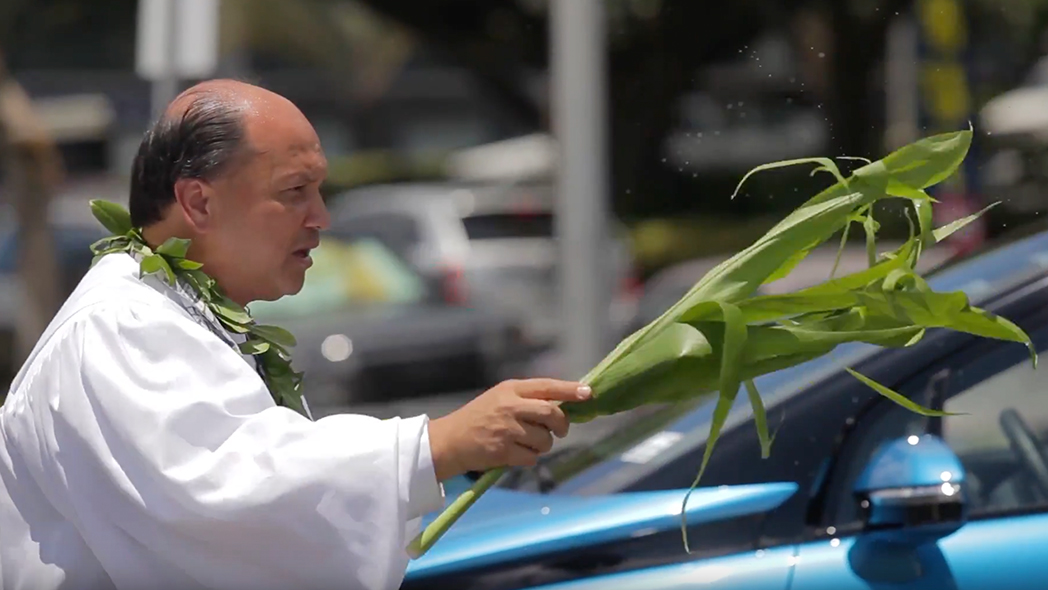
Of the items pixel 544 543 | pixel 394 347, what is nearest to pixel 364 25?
pixel 394 347

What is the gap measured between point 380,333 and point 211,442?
862cm

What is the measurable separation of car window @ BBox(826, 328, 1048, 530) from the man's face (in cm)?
110

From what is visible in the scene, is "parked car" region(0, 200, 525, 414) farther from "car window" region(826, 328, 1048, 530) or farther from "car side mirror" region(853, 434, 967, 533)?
"car side mirror" region(853, 434, 967, 533)

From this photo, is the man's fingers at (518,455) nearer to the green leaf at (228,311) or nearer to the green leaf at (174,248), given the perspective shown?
the green leaf at (228,311)

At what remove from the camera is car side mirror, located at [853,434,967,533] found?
8.79 ft

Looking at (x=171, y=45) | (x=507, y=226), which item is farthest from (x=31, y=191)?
(x=507, y=226)

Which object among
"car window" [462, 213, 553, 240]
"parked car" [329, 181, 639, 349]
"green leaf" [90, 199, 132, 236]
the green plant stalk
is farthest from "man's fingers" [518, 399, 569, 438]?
"car window" [462, 213, 553, 240]

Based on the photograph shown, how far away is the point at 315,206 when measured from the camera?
85.6 inches

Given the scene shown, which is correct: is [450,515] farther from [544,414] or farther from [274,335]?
[274,335]

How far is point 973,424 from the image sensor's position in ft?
9.67

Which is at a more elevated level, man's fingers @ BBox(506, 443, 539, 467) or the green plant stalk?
man's fingers @ BBox(506, 443, 539, 467)

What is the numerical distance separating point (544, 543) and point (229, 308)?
84 centimetres

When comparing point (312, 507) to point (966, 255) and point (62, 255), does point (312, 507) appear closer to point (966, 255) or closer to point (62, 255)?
point (966, 255)

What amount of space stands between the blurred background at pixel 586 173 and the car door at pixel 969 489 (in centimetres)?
32
